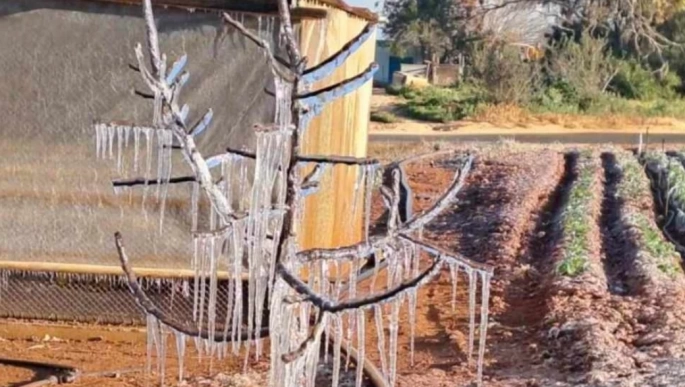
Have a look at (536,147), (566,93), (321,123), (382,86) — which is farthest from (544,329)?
(382,86)

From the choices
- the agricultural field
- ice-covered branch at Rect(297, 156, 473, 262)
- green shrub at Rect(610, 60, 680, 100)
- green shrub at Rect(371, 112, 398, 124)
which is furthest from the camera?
green shrub at Rect(610, 60, 680, 100)

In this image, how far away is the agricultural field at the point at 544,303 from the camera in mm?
6672

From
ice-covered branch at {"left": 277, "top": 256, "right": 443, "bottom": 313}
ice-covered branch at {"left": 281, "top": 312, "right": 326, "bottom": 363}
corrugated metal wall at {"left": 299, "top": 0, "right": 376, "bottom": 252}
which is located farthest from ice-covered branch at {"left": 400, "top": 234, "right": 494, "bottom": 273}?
corrugated metal wall at {"left": 299, "top": 0, "right": 376, "bottom": 252}

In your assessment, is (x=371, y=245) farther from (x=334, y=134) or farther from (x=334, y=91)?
(x=334, y=134)

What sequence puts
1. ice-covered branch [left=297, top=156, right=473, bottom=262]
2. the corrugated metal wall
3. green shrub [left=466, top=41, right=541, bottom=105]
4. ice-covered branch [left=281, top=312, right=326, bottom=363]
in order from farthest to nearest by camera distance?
green shrub [left=466, top=41, right=541, bottom=105]
the corrugated metal wall
ice-covered branch [left=297, top=156, right=473, bottom=262]
ice-covered branch [left=281, top=312, right=326, bottom=363]

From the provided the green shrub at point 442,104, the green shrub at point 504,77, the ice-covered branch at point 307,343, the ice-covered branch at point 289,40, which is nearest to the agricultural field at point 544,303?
the ice-covered branch at point 307,343

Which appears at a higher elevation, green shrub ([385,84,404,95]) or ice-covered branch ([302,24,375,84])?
ice-covered branch ([302,24,375,84])

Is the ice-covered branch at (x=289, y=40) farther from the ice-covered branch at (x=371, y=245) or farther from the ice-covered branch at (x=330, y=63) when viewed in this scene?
the ice-covered branch at (x=371, y=245)

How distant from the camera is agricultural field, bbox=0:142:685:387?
6.67 m

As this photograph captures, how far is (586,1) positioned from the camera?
4281 centimetres

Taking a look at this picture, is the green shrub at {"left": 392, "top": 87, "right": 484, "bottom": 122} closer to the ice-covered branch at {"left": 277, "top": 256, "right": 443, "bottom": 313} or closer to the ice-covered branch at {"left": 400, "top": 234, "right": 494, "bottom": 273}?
the ice-covered branch at {"left": 400, "top": 234, "right": 494, "bottom": 273}

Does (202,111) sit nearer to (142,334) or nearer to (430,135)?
(142,334)

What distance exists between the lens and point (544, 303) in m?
8.49

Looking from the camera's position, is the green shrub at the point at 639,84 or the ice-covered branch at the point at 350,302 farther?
the green shrub at the point at 639,84
